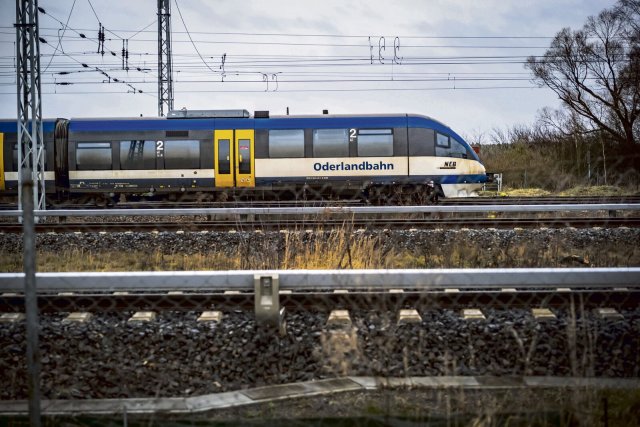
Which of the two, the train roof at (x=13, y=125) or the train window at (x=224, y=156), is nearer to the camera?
the train window at (x=224, y=156)

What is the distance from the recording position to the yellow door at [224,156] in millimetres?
19406

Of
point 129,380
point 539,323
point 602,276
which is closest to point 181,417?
point 129,380

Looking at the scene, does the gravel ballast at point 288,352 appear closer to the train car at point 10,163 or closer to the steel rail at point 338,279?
the steel rail at point 338,279

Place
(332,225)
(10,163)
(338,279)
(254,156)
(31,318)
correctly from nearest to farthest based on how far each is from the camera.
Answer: (31,318) < (338,279) < (332,225) < (254,156) < (10,163)

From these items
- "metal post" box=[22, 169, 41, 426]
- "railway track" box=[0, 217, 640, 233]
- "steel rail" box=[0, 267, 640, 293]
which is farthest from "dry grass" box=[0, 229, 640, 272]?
"metal post" box=[22, 169, 41, 426]

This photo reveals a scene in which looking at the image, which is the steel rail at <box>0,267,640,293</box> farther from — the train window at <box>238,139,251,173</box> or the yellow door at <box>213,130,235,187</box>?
the yellow door at <box>213,130,235,187</box>

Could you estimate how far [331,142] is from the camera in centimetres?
1905

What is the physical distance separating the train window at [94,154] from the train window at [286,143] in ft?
16.9

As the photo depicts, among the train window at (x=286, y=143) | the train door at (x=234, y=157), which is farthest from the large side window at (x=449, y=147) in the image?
the train door at (x=234, y=157)

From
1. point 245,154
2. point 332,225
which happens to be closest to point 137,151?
point 245,154

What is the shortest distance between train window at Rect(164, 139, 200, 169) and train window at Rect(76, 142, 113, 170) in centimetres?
183

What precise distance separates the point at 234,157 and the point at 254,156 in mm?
653

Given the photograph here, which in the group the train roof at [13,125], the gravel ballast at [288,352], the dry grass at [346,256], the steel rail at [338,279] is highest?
the train roof at [13,125]

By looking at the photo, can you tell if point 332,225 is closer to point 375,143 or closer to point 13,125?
point 375,143
